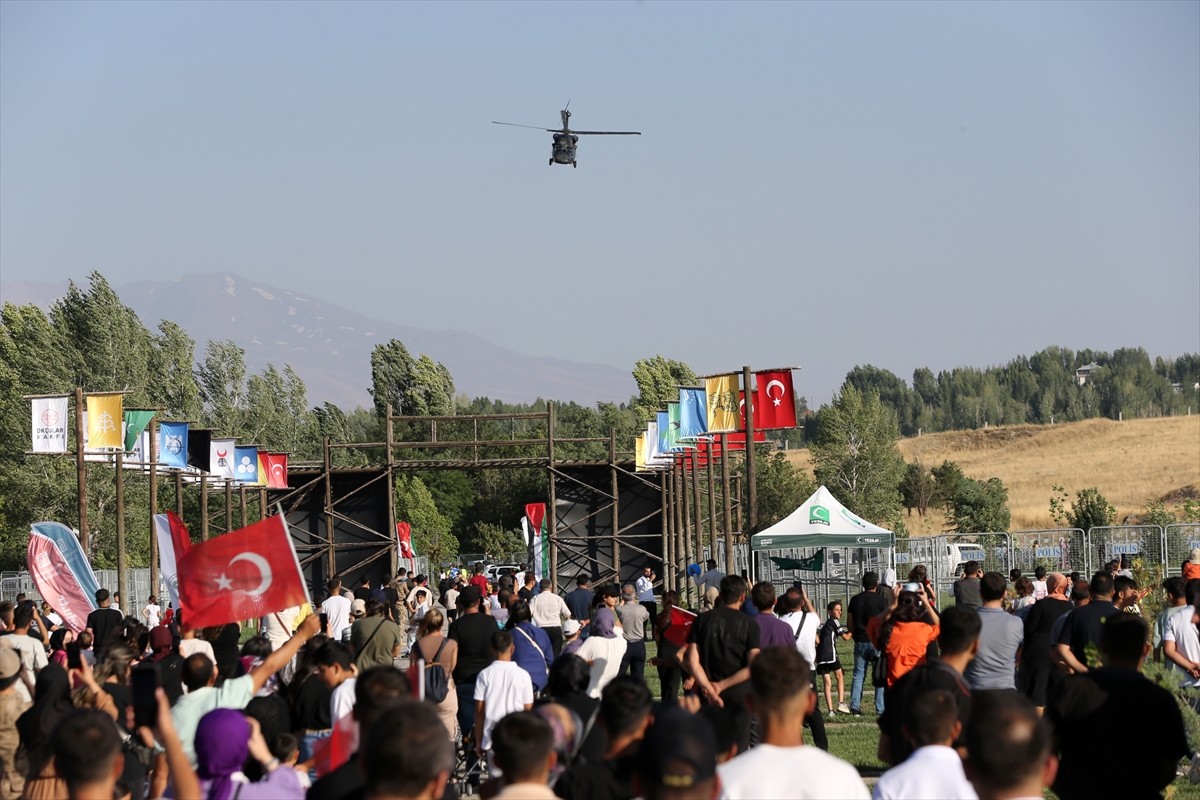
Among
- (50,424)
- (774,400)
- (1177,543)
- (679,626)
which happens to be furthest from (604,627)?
(1177,543)

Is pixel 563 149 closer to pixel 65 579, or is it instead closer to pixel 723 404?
pixel 723 404

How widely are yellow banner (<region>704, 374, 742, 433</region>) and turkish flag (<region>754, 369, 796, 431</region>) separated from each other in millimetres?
826

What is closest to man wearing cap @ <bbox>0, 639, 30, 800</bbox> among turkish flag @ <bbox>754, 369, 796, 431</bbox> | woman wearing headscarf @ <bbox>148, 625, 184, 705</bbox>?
woman wearing headscarf @ <bbox>148, 625, 184, 705</bbox>

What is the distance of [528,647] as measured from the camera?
13.6m

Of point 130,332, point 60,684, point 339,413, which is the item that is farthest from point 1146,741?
point 339,413

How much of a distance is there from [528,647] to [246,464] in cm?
3709

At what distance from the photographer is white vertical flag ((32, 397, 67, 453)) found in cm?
3619

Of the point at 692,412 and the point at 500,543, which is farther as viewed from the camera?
the point at 500,543

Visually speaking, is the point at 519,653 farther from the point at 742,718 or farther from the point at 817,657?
the point at 817,657

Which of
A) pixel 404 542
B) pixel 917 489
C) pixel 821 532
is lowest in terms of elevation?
pixel 404 542

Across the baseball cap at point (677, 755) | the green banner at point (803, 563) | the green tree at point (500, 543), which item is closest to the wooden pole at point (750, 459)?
the green banner at point (803, 563)

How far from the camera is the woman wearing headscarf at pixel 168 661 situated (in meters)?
11.0

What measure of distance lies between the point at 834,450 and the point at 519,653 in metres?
82.2

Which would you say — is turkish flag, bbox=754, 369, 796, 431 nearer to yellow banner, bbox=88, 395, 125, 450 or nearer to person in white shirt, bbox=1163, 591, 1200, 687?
A: yellow banner, bbox=88, 395, 125, 450
